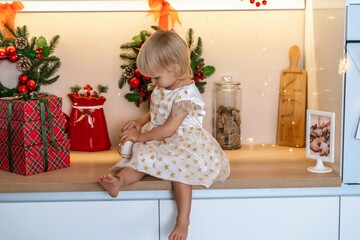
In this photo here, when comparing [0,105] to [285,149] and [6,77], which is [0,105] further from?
[285,149]

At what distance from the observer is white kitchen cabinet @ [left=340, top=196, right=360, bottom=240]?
1729 millimetres

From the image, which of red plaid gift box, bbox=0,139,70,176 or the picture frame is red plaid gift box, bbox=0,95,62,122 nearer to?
red plaid gift box, bbox=0,139,70,176

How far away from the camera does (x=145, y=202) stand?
1696 millimetres

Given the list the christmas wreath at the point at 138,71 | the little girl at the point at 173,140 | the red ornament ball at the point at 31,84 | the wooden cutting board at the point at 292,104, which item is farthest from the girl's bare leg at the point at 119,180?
the wooden cutting board at the point at 292,104

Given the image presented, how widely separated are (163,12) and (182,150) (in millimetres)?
575

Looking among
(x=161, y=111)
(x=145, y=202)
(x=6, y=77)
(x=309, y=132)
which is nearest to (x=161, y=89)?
(x=161, y=111)

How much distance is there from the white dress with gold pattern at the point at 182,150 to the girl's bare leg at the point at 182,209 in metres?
0.02

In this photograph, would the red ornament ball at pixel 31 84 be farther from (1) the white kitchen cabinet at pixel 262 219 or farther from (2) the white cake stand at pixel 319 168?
(2) the white cake stand at pixel 319 168

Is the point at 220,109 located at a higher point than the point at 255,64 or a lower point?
lower

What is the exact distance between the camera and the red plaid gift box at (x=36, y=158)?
5.77ft

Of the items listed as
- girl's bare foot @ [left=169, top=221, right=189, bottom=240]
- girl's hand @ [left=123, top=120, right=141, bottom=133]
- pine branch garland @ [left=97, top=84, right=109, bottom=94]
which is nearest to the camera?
girl's bare foot @ [left=169, top=221, right=189, bottom=240]

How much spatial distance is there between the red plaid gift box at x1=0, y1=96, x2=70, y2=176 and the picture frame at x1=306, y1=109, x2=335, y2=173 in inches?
29.5

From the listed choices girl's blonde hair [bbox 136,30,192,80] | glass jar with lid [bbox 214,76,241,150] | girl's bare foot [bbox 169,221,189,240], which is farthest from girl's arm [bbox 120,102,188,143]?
glass jar with lid [bbox 214,76,241,150]

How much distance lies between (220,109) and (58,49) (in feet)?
2.03
